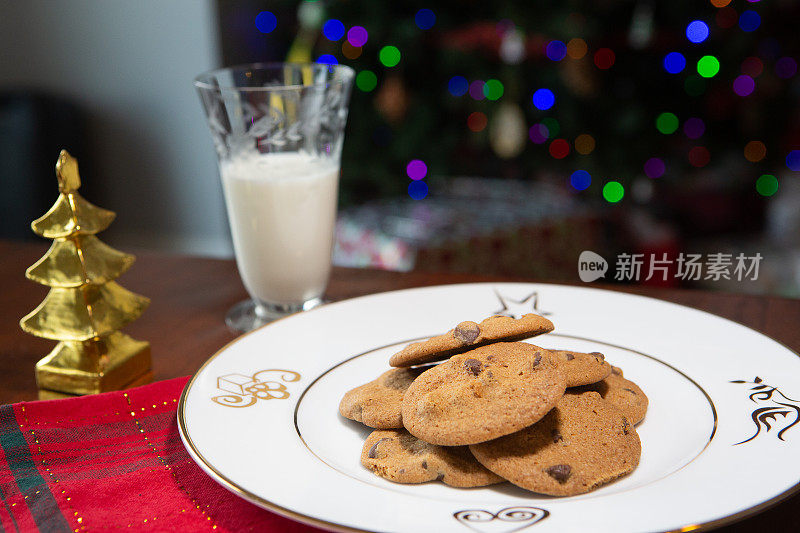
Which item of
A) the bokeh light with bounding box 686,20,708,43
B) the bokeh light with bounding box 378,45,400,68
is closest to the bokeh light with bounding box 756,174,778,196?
the bokeh light with bounding box 686,20,708,43

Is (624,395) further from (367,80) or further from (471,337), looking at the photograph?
(367,80)


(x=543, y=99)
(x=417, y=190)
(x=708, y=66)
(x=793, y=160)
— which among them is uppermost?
(x=708, y=66)

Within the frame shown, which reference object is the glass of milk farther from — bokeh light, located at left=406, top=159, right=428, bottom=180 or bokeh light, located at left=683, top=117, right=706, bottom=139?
bokeh light, located at left=683, top=117, right=706, bottom=139

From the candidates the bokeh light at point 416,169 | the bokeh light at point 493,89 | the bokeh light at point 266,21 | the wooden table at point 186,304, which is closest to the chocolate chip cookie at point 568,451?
the wooden table at point 186,304

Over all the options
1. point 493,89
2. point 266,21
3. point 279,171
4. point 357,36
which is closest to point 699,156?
point 493,89

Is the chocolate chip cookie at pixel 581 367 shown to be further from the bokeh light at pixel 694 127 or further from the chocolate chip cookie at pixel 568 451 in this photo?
the bokeh light at pixel 694 127
